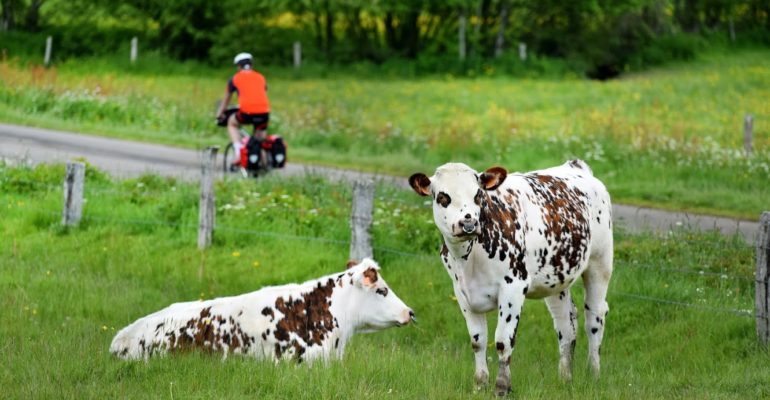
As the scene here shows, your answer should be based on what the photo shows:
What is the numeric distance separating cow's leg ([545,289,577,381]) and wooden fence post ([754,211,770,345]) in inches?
82.3

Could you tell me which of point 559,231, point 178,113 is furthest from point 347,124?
point 559,231

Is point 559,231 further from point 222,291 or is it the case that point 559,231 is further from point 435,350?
point 222,291

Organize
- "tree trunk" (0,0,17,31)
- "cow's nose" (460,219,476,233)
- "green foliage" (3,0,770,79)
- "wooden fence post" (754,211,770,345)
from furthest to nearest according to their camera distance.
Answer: "tree trunk" (0,0,17,31), "green foliage" (3,0,770,79), "wooden fence post" (754,211,770,345), "cow's nose" (460,219,476,233)

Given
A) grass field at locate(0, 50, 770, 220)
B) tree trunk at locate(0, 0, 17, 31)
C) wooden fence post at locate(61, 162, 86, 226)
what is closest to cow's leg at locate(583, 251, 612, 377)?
grass field at locate(0, 50, 770, 220)

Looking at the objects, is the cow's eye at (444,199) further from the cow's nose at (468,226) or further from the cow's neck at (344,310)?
the cow's neck at (344,310)

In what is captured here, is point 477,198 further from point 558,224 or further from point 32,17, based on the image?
point 32,17

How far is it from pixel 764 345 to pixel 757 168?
981cm

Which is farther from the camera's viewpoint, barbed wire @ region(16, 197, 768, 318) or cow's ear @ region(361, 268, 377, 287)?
barbed wire @ region(16, 197, 768, 318)

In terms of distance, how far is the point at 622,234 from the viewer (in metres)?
13.8

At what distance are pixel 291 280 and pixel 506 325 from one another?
583cm

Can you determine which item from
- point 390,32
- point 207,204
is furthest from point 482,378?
point 390,32

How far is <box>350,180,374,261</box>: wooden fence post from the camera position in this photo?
531 inches

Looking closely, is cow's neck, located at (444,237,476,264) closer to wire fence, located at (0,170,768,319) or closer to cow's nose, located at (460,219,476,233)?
cow's nose, located at (460,219,476,233)

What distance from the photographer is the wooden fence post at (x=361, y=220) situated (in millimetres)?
13500
